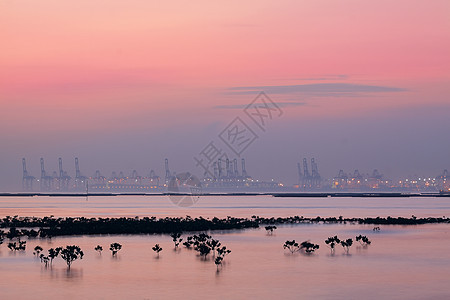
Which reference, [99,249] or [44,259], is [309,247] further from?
[44,259]

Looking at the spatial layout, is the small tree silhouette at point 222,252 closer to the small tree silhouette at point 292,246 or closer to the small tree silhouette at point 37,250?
the small tree silhouette at point 292,246

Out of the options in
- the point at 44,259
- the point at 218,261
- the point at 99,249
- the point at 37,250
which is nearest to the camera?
the point at 218,261

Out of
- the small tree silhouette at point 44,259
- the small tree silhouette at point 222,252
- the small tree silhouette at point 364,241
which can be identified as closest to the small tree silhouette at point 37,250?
the small tree silhouette at point 44,259

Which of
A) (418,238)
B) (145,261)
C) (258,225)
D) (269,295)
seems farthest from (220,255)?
(258,225)

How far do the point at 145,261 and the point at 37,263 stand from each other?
5.86 m

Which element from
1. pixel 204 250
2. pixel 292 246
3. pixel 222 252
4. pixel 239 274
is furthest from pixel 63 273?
pixel 292 246

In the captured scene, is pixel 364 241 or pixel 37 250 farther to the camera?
pixel 364 241

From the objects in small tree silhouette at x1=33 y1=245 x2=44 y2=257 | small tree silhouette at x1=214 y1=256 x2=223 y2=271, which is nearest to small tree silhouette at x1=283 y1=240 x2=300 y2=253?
small tree silhouette at x1=214 y1=256 x2=223 y2=271

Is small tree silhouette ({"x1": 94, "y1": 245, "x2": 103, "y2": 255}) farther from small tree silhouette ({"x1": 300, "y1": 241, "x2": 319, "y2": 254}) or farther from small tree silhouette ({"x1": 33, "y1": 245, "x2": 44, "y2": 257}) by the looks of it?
small tree silhouette ({"x1": 300, "y1": 241, "x2": 319, "y2": 254})

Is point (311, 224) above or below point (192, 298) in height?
above

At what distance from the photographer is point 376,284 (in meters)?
36.8

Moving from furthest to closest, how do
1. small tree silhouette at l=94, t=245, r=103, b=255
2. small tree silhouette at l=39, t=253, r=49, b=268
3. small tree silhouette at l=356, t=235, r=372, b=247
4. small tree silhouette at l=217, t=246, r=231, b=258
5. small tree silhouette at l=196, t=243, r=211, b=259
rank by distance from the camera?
1. small tree silhouette at l=356, t=235, r=372, b=247
2. small tree silhouette at l=94, t=245, r=103, b=255
3. small tree silhouette at l=196, t=243, r=211, b=259
4. small tree silhouette at l=217, t=246, r=231, b=258
5. small tree silhouette at l=39, t=253, r=49, b=268

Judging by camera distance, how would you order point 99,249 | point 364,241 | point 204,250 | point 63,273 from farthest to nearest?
point 364,241 → point 99,249 → point 204,250 → point 63,273

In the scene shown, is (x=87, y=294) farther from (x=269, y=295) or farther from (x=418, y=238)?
(x=418, y=238)
